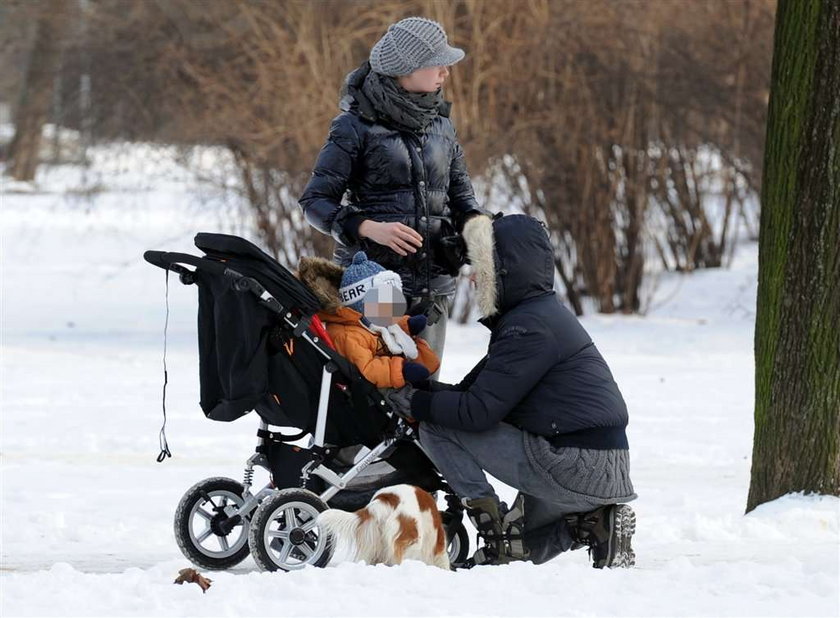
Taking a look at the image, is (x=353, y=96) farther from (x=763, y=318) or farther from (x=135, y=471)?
(x=135, y=471)

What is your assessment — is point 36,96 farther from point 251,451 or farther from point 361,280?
point 361,280

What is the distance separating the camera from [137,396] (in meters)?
10.4

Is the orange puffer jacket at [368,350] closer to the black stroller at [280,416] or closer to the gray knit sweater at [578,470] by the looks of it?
the black stroller at [280,416]

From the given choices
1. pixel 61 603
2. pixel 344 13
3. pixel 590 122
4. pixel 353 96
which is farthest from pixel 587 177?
pixel 61 603

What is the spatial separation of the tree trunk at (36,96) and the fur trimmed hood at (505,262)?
47.7ft

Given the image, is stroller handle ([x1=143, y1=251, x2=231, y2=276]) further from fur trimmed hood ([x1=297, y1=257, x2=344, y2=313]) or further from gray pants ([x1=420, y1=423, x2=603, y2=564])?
gray pants ([x1=420, y1=423, x2=603, y2=564])

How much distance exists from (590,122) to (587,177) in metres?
0.53

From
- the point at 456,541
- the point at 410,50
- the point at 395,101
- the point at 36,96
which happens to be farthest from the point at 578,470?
the point at 36,96

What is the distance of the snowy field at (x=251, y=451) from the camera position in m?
4.34

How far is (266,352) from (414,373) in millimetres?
500

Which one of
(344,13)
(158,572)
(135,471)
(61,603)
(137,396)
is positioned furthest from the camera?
(344,13)

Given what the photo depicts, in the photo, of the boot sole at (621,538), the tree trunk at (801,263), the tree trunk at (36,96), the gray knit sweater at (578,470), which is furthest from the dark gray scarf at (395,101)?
A: the tree trunk at (36,96)

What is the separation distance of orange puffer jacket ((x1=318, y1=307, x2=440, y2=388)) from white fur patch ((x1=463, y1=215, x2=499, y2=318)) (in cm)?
31

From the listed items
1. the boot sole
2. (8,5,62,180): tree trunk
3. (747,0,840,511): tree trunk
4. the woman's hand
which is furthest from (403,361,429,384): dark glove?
(8,5,62,180): tree trunk
